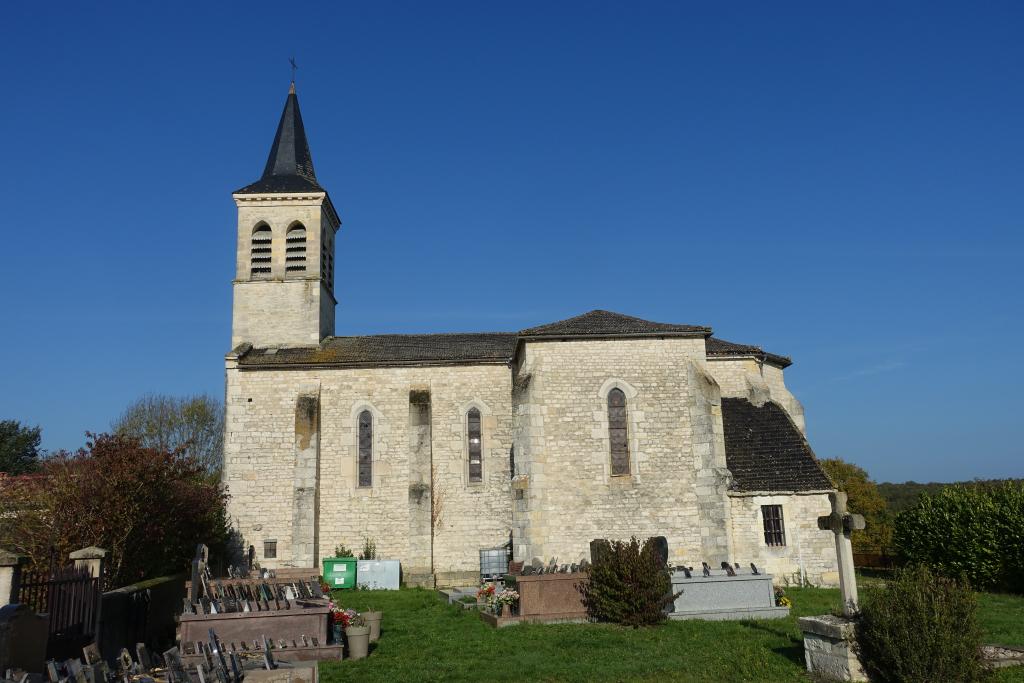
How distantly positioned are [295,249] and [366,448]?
8.09 metres

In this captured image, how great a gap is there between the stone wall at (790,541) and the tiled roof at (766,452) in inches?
13.8

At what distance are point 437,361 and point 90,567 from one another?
525 inches

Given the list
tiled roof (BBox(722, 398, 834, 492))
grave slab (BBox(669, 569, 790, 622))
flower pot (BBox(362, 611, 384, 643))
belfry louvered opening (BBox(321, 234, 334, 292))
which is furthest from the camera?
belfry louvered opening (BBox(321, 234, 334, 292))

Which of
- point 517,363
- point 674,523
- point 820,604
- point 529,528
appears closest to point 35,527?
point 529,528

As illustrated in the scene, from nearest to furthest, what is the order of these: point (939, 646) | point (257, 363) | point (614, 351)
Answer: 1. point (939, 646)
2. point (614, 351)
3. point (257, 363)

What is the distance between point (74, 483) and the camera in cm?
1316

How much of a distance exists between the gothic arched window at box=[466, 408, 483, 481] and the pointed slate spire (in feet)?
33.2

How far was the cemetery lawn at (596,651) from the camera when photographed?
9617mm

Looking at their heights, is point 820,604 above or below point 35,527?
below

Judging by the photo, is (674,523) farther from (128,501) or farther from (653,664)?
(128,501)

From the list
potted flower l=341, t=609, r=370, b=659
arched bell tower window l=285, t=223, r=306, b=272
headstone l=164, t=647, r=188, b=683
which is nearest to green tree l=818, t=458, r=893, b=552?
arched bell tower window l=285, t=223, r=306, b=272

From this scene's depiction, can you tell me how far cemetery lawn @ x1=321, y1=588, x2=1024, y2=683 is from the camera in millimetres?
9617

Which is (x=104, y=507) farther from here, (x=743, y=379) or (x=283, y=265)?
(x=743, y=379)

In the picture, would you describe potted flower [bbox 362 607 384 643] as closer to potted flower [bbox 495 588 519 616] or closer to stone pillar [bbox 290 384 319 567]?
potted flower [bbox 495 588 519 616]
